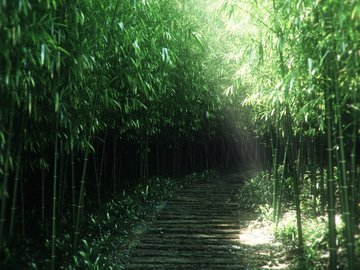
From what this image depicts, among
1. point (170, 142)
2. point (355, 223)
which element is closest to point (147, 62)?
point (355, 223)

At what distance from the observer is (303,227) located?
4773 millimetres

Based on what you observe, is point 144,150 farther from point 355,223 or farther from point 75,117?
point 355,223

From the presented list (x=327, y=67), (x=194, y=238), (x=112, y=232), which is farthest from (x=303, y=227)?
(x=112, y=232)

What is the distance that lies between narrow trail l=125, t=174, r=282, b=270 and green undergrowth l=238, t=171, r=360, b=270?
1.49ft

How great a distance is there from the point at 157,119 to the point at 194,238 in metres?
3.24

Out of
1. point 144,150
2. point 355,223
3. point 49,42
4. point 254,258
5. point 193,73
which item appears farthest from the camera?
point 144,150

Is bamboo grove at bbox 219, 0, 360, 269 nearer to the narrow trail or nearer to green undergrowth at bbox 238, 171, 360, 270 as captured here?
green undergrowth at bbox 238, 171, 360, 270

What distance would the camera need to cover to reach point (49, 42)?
307cm

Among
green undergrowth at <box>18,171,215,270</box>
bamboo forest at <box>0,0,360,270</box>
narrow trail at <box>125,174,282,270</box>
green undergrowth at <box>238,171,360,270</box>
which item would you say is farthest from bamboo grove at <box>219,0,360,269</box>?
green undergrowth at <box>18,171,215,270</box>

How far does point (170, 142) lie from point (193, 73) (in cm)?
392

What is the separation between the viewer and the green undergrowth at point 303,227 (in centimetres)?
374

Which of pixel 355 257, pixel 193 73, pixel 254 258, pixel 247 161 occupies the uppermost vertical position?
pixel 193 73

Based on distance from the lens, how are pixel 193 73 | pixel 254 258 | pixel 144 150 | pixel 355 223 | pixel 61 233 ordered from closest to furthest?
1. pixel 355 223
2. pixel 254 258
3. pixel 61 233
4. pixel 193 73
5. pixel 144 150

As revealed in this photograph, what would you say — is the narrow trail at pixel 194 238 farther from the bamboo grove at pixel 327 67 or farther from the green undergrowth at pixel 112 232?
the bamboo grove at pixel 327 67
